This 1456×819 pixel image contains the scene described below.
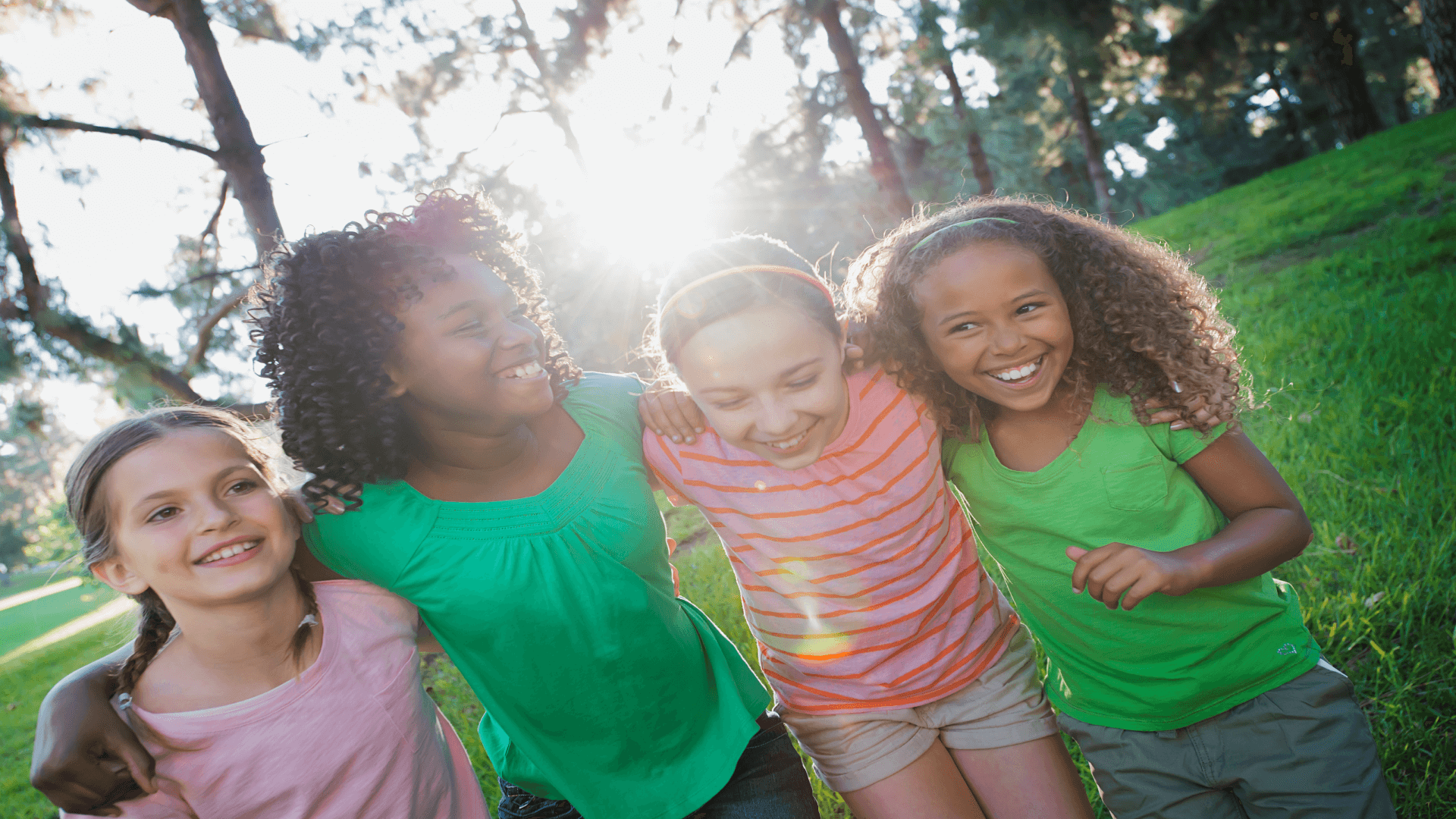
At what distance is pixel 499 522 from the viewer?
1838mm

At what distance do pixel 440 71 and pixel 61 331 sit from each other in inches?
195

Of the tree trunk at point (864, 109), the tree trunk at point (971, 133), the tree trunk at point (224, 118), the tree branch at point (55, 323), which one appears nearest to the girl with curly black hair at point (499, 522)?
the tree trunk at point (224, 118)

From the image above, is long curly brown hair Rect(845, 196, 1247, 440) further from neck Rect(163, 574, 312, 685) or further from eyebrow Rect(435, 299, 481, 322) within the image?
neck Rect(163, 574, 312, 685)

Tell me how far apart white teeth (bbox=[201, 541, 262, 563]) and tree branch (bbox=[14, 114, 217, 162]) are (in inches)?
147

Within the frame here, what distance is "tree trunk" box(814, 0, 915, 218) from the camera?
7.66 metres

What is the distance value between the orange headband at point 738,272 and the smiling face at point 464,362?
37 centimetres

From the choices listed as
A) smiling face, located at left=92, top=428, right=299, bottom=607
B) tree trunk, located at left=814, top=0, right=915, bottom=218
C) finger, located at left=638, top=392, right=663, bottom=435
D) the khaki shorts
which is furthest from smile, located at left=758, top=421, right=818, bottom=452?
tree trunk, located at left=814, top=0, right=915, bottom=218

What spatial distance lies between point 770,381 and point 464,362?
736 mm

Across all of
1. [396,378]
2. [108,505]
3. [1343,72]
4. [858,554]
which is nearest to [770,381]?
[858,554]

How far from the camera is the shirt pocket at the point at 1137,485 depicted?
1.77 m

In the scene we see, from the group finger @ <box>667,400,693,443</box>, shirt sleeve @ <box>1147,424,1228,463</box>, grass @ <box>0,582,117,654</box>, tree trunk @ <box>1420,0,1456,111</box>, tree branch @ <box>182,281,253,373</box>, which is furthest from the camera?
grass @ <box>0,582,117,654</box>

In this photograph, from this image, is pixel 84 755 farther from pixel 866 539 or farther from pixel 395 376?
pixel 866 539

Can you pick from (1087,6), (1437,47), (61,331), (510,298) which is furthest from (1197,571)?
(1437,47)

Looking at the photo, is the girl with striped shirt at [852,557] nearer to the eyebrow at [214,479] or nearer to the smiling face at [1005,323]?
the smiling face at [1005,323]
